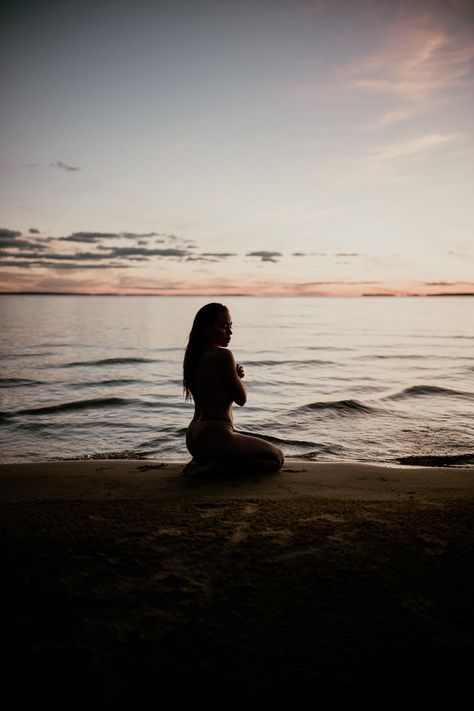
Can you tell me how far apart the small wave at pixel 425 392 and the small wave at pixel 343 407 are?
1.65 metres

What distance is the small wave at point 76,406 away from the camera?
38.9 ft

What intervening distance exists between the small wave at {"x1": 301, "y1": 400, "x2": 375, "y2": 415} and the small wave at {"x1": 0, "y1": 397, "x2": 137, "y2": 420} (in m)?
5.10

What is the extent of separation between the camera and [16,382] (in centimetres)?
1631

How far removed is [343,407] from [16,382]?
36.4 ft

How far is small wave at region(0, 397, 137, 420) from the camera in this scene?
1185cm

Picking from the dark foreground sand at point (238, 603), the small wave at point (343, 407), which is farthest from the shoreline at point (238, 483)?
the small wave at point (343, 407)

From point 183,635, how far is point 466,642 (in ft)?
4.72

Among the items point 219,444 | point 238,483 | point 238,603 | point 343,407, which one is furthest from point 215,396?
point 343,407

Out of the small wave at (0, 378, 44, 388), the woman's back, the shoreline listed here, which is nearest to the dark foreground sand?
the shoreline

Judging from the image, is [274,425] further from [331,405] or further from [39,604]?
[39,604]

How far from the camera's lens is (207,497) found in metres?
4.64

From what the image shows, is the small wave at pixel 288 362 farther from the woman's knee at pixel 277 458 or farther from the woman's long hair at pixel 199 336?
the woman's long hair at pixel 199 336

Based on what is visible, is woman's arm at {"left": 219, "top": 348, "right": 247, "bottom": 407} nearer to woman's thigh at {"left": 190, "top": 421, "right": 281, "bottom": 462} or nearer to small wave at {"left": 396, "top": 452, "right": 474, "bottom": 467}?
woman's thigh at {"left": 190, "top": 421, "right": 281, "bottom": 462}

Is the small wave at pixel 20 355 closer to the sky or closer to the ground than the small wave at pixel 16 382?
closer to the sky
